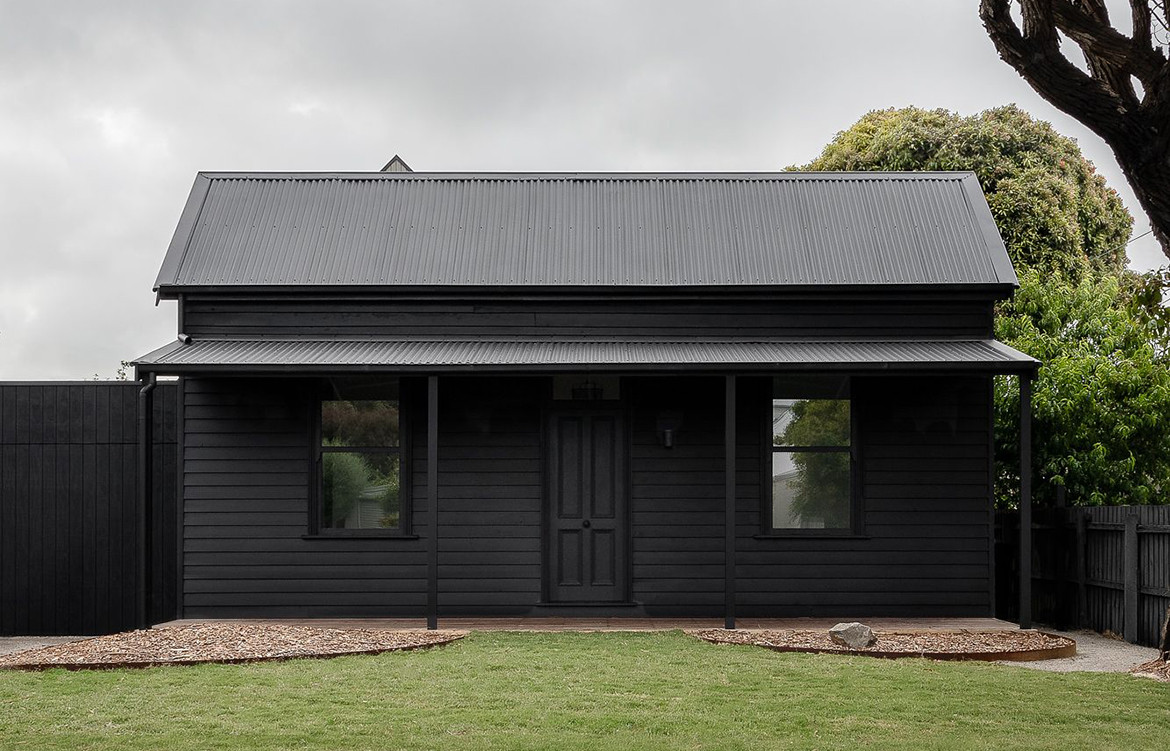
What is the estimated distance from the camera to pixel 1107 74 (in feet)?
24.4

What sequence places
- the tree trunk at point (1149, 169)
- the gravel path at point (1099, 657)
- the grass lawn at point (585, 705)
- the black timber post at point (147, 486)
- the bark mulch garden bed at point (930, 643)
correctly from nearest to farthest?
the tree trunk at point (1149, 169) → the grass lawn at point (585, 705) → the gravel path at point (1099, 657) → the bark mulch garden bed at point (930, 643) → the black timber post at point (147, 486)

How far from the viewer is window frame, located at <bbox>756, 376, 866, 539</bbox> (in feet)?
45.0

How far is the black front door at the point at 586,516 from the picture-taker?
45.4 feet

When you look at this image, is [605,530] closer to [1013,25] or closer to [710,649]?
[710,649]

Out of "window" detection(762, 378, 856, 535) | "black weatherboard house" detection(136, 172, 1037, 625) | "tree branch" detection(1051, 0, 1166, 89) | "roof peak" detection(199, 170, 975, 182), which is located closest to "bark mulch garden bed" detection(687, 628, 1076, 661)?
"black weatherboard house" detection(136, 172, 1037, 625)

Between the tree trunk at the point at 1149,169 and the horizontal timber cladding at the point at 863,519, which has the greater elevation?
the tree trunk at the point at 1149,169

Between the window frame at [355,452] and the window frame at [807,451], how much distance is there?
3765 mm

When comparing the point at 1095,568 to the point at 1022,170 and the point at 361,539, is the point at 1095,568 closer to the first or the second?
the point at 361,539

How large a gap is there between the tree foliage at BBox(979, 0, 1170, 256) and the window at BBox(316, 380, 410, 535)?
819 centimetres

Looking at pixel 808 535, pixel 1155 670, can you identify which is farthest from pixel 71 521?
pixel 1155 670

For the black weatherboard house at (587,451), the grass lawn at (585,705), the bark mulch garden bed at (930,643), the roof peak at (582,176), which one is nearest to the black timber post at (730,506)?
the bark mulch garden bed at (930,643)

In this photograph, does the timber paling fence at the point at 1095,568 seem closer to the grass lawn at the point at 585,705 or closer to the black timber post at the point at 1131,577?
the black timber post at the point at 1131,577

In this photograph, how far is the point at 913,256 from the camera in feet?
46.6

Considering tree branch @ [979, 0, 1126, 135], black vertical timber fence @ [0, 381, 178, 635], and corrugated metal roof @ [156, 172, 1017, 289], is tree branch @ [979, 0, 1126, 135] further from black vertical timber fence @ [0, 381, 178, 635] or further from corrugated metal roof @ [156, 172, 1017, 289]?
black vertical timber fence @ [0, 381, 178, 635]
